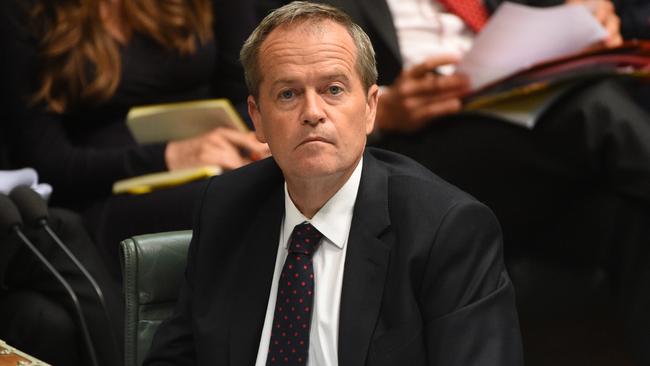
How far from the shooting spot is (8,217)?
2580 mm

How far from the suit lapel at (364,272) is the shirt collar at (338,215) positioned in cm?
2

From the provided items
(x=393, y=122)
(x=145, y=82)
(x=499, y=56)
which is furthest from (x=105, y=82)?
(x=499, y=56)

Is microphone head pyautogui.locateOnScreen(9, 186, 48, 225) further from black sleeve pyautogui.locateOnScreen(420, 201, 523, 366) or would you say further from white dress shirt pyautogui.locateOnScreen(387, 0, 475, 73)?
white dress shirt pyautogui.locateOnScreen(387, 0, 475, 73)

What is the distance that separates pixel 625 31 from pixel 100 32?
1619mm

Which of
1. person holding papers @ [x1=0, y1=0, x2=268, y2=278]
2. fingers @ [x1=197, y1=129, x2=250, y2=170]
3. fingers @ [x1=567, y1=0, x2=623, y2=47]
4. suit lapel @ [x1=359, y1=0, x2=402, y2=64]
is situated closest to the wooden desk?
person holding papers @ [x1=0, y1=0, x2=268, y2=278]

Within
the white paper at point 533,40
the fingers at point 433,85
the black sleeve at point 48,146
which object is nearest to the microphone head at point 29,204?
the black sleeve at point 48,146

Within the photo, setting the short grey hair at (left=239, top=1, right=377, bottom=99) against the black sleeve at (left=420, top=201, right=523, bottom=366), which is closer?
the black sleeve at (left=420, top=201, right=523, bottom=366)

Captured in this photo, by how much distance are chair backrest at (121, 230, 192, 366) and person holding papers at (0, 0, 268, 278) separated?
2.62ft

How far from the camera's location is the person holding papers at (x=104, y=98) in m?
3.12

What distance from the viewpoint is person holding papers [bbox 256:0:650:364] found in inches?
114

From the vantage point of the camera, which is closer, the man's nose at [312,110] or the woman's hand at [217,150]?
the man's nose at [312,110]

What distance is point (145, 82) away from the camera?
A: 330 cm

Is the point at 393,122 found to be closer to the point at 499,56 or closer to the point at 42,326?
the point at 499,56

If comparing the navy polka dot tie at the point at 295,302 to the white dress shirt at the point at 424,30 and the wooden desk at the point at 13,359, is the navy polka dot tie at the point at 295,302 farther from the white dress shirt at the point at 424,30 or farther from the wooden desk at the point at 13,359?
the white dress shirt at the point at 424,30
